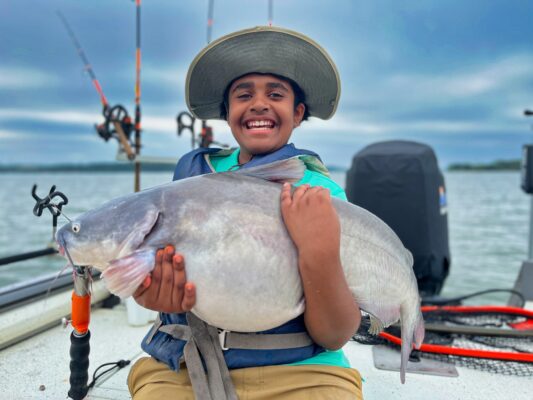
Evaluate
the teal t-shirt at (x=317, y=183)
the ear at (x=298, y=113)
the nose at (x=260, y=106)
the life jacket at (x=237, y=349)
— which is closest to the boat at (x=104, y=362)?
the life jacket at (x=237, y=349)

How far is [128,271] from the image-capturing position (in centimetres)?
138

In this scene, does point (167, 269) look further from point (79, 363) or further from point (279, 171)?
point (79, 363)

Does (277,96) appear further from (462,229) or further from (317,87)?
(462,229)

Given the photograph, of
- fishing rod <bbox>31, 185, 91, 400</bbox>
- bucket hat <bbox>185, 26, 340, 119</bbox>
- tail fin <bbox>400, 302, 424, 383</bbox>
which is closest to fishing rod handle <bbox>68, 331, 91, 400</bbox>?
fishing rod <bbox>31, 185, 91, 400</bbox>

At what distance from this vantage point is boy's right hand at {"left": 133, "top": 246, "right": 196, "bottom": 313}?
4.58ft

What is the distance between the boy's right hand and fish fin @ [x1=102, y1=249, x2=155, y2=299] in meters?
0.03

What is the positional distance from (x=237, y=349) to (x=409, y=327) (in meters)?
0.70

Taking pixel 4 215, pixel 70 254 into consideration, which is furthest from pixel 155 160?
pixel 4 215

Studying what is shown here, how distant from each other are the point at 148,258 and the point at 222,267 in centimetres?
23

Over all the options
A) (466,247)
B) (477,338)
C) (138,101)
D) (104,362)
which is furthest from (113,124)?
(466,247)

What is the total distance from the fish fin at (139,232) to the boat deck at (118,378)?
1301mm

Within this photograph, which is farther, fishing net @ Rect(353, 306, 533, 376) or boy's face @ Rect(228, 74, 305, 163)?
fishing net @ Rect(353, 306, 533, 376)

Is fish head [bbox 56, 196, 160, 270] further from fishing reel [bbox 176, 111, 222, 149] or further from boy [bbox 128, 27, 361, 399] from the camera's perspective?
fishing reel [bbox 176, 111, 222, 149]

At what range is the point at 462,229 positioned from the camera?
619 inches
